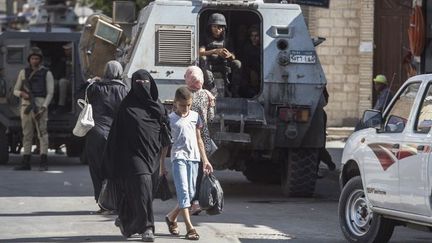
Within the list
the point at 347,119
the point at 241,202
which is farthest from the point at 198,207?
the point at 347,119

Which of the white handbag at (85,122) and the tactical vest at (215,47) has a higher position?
the tactical vest at (215,47)

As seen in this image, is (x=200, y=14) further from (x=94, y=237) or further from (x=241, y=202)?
(x=94, y=237)

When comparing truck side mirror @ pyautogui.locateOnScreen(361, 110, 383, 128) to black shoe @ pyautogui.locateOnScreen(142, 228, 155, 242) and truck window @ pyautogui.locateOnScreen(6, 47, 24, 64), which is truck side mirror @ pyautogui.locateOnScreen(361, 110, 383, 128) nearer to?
black shoe @ pyautogui.locateOnScreen(142, 228, 155, 242)

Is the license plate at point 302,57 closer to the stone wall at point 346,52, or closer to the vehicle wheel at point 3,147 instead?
the vehicle wheel at point 3,147

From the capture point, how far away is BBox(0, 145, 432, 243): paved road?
1121 centimetres

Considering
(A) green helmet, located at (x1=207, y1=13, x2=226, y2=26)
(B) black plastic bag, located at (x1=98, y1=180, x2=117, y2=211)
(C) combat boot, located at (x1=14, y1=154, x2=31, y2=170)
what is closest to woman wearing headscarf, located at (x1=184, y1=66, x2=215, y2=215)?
(B) black plastic bag, located at (x1=98, y1=180, x2=117, y2=211)

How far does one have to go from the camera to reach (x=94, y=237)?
1095 centimetres

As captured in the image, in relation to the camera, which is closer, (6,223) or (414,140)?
(414,140)

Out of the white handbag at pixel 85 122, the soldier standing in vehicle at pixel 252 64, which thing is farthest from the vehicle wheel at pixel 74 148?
the white handbag at pixel 85 122

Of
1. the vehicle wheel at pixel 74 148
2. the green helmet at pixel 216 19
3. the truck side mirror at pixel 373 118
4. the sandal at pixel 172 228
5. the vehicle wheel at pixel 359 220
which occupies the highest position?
the green helmet at pixel 216 19

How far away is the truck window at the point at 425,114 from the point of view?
9656 mm

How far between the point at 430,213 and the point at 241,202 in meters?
5.62

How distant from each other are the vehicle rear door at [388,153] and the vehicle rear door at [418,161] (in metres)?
0.12

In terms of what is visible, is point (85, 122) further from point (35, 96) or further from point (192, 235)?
point (35, 96)
